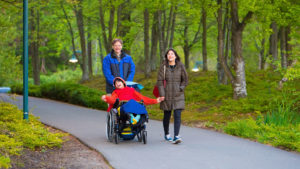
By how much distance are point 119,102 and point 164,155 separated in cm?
160

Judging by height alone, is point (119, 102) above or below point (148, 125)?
above

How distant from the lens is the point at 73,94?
18.4m

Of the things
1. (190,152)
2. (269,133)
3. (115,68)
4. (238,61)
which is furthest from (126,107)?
(238,61)

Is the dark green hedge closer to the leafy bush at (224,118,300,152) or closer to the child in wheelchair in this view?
the leafy bush at (224,118,300,152)

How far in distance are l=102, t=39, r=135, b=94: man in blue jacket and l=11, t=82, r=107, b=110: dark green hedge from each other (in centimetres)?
730

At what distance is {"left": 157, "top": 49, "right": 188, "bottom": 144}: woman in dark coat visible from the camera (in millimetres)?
8656

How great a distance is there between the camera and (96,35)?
100ft

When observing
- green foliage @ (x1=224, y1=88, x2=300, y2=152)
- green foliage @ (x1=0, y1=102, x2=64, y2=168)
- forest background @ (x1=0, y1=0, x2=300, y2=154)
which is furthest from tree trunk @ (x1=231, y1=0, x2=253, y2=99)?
green foliage @ (x1=0, y1=102, x2=64, y2=168)

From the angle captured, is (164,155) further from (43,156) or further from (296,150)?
(296,150)

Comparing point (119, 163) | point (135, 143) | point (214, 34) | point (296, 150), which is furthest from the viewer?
point (214, 34)

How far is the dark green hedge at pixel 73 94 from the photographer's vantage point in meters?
16.8

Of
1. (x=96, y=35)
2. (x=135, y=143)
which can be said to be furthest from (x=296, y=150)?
(x=96, y=35)

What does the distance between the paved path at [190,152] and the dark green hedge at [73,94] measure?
569cm

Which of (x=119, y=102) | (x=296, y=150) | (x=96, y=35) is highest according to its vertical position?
(x=96, y=35)
